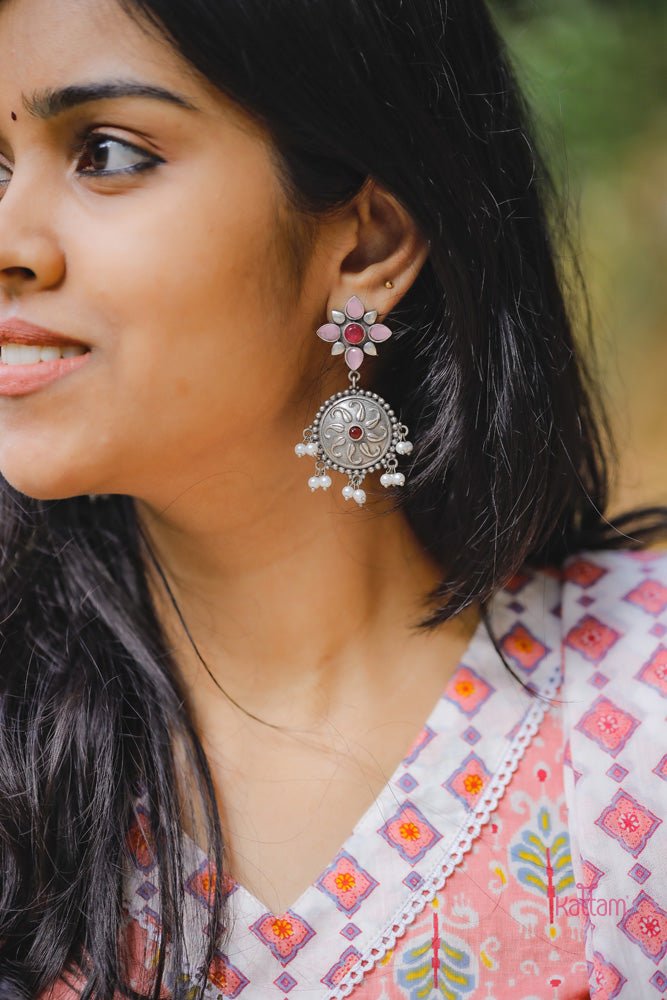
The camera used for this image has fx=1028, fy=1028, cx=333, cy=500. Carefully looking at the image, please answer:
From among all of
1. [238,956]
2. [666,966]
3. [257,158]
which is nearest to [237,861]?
[238,956]

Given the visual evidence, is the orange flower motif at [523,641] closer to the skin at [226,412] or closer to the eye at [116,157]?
the skin at [226,412]

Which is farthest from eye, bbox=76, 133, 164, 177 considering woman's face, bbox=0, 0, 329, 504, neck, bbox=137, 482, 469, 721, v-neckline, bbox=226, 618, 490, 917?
v-neckline, bbox=226, 618, 490, 917

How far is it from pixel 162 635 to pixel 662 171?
7.02 feet

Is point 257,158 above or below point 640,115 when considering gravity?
below

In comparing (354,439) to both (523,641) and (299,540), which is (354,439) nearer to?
(299,540)

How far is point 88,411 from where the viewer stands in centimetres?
124

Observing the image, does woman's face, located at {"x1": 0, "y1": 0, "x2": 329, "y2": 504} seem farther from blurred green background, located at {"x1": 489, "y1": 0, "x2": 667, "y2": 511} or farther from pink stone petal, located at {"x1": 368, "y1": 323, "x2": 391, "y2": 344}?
blurred green background, located at {"x1": 489, "y1": 0, "x2": 667, "y2": 511}

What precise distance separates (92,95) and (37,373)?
32cm

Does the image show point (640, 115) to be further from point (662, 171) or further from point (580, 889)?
point (580, 889)

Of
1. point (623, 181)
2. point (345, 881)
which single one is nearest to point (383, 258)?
point (345, 881)

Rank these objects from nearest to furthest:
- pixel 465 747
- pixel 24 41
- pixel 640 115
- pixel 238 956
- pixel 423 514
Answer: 1. pixel 24 41
2. pixel 238 956
3. pixel 465 747
4. pixel 423 514
5. pixel 640 115

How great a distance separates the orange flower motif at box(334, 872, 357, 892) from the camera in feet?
4.48

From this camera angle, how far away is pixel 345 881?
1.37 m

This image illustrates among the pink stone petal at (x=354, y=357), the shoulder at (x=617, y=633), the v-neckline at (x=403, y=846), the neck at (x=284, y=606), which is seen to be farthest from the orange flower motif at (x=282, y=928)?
the pink stone petal at (x=354, y=357)
